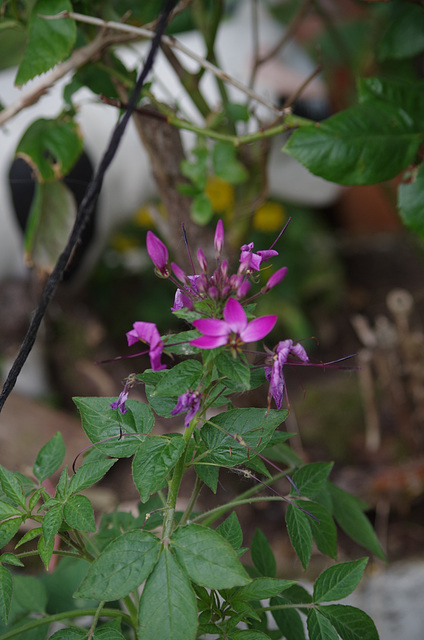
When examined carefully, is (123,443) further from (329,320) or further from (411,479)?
(329,320)

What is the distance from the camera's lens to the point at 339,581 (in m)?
0.39

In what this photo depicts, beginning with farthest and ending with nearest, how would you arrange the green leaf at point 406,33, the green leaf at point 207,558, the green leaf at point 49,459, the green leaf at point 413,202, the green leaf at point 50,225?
the green leaf at point 406,33 < the green leaf at point 50,225 < the green leaf at point 413,202 < the green leaf at point 49,459 < the green leaf at point 207,558

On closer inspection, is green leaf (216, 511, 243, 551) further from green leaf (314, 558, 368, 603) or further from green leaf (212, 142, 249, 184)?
green leaf (212, 142, 249, 184)

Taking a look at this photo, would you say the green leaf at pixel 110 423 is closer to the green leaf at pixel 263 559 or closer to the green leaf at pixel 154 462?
the green leaf at pixel 154 462

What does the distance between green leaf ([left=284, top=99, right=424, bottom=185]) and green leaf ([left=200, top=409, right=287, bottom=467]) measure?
0.25m

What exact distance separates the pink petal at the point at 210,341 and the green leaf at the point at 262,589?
157mm

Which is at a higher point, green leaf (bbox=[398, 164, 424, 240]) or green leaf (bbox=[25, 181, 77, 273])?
green leaf (bbox=[25, 181, 77, 273])

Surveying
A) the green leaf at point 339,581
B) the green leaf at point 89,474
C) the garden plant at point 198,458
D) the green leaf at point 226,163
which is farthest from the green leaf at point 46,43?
the green leaf at point 339,581

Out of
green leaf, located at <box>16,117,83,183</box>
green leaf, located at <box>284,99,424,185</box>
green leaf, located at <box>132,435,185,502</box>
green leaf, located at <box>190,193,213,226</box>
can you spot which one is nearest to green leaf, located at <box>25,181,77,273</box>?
green leaf, located at <box>16,117,83,183</box>

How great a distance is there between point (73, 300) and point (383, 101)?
4.13 ft

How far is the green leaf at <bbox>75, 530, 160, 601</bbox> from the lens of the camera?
31 centimetres

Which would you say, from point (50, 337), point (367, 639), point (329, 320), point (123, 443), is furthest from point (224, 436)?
point (329, 320)

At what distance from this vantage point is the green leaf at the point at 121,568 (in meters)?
0.31

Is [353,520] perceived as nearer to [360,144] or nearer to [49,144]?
[360,144]
